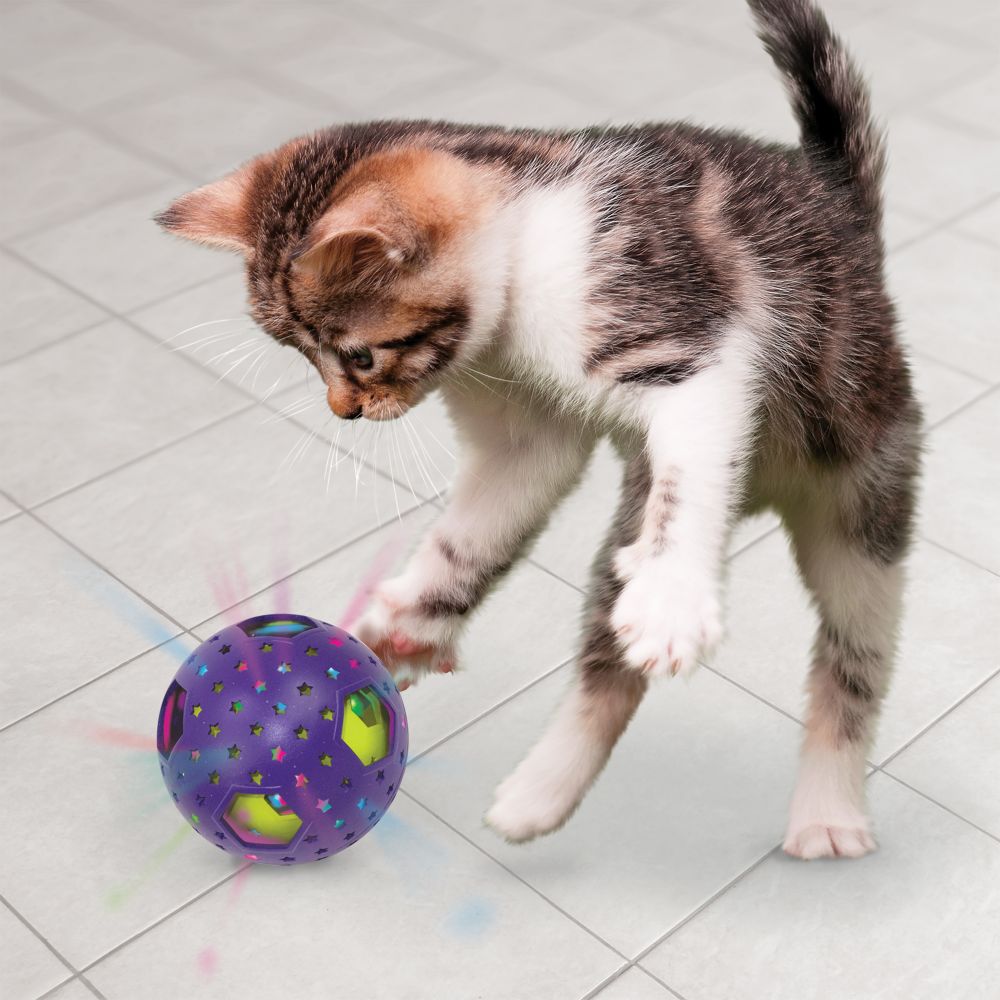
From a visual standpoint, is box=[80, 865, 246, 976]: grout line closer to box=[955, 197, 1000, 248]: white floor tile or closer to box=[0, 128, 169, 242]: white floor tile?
box=[0, 128, 169, 242]: white floor tile

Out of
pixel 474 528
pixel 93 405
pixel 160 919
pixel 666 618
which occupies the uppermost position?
pixel 666 618

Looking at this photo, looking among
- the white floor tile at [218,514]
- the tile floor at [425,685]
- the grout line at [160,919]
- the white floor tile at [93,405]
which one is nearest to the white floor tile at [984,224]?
the tile floor at [425,685]

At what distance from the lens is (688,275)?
52.0 inches

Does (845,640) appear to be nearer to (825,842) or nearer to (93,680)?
(825,842)

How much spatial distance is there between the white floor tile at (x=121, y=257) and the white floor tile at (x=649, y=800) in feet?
4.07

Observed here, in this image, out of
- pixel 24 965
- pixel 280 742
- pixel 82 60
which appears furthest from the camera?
pixel 82 60

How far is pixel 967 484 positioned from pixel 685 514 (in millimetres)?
1138

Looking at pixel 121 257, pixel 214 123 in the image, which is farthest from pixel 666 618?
pixel 214 123

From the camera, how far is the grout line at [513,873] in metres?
1.60

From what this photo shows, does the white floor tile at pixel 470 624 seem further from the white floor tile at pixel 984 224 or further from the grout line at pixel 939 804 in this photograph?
the white floor tile at pixel 984 224

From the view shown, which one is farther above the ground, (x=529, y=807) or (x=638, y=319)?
(x=638, y=319)

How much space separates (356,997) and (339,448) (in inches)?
40.7

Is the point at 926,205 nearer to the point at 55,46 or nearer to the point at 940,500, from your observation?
the point at 940,500

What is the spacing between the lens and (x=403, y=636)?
1.65m
